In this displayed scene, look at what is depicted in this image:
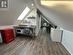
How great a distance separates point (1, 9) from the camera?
324cm

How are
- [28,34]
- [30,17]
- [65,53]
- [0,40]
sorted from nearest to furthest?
[65,53]
[0,40]
[28,34]
[30,17]

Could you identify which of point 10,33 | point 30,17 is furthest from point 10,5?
point 30,17

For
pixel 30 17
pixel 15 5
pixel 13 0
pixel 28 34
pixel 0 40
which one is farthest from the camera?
pixel 30 17

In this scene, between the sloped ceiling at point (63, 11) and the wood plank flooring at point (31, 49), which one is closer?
the sloped ceiling at point (63, 11)

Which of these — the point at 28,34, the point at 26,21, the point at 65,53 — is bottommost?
the point at 65,53

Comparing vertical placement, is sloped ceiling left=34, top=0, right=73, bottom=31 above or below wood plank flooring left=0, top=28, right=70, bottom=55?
above

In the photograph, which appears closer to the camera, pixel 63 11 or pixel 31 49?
pixel 63 11

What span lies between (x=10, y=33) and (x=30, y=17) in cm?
217

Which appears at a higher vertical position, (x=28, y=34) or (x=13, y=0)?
(x=13, y=0)

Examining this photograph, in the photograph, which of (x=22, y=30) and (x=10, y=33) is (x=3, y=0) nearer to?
(x=10, y=33)

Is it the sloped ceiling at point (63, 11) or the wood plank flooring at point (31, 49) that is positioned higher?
the sloped ceiling at point (63, 11)

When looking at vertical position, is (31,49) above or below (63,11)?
below

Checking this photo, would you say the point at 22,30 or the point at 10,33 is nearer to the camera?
the point at 10,33

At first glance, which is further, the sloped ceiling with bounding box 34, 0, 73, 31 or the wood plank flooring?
the wood plank flooring
